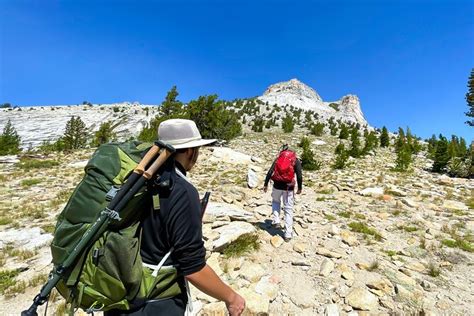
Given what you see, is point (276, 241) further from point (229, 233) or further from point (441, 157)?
point (441, 157)

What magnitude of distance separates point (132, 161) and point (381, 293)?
486 cm

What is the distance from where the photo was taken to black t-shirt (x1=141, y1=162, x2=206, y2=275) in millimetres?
1641

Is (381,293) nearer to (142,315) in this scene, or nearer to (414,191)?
(142,315)

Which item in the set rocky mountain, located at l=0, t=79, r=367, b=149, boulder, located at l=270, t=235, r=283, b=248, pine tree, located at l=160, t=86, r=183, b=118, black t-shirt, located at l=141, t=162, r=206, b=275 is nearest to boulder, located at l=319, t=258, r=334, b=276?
boulder, located at l=270, t=235, r=283, b=248

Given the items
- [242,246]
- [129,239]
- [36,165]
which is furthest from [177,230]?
[36,165]

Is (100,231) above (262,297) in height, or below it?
above

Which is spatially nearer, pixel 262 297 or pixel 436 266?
pixel 262 297

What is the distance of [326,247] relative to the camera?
6430 mm

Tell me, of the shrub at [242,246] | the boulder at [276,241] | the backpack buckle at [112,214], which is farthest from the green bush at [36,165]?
the backpack buckle at [112,214]

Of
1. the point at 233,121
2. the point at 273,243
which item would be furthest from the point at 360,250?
the point at 233,121

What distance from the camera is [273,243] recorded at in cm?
639

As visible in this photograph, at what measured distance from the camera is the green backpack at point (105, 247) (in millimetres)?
1553

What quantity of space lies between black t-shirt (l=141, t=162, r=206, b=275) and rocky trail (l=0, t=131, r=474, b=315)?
2705mm

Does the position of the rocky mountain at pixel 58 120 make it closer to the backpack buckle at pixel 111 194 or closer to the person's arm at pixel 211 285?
the backpack buckle at pixel 111 194
